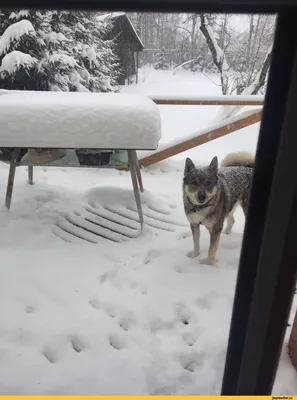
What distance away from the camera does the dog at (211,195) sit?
216 cm

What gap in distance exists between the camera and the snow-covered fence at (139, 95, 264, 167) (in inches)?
134

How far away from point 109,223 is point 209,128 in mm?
1574

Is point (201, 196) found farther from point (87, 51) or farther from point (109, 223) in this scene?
point (87, 51)

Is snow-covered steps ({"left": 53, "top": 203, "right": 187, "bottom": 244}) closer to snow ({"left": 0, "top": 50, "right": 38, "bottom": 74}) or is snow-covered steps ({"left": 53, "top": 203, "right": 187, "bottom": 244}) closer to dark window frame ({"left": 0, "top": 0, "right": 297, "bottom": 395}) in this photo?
dark window frame ({"left": 0, "top": 0, "right": 297, "bottom": 395})

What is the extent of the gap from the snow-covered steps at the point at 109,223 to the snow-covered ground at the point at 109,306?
0.03 meters

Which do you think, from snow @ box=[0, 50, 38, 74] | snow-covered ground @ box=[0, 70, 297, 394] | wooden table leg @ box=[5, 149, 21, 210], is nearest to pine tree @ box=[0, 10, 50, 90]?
snow @ box=[0, 50, 38, 74]

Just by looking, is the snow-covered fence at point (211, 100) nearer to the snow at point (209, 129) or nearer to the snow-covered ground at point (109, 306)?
the snow at point (209, 129)

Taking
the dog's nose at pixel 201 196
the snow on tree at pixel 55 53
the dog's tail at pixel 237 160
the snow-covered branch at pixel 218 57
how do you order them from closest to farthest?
the dog's nose at pixel 201 196, the dog's tail at pixel 237 160, the snow on tree at pixel 55 53, the snow-covered branch at pixel 218 57

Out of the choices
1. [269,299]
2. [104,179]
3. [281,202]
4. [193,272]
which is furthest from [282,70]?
[104,179]

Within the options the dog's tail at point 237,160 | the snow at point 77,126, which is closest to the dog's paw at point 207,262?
the dog's tail at point 237,160

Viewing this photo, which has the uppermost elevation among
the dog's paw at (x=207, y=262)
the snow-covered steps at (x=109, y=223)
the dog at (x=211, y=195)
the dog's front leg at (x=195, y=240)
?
the dog at (x=211, y=195)

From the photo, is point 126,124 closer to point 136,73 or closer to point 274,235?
point 274,235

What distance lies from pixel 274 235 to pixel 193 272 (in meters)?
1.62

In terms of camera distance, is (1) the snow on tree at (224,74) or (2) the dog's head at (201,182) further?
(1) the snow on tree at (224,74)
